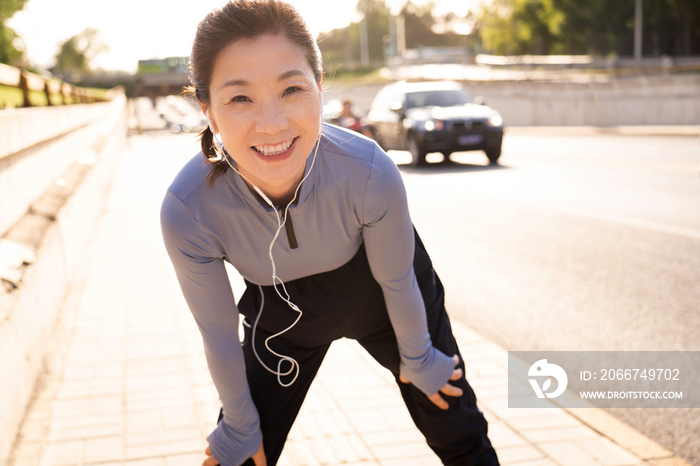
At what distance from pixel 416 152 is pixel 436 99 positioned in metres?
1.72

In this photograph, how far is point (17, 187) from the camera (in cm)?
471

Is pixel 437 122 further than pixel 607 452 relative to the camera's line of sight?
Yes

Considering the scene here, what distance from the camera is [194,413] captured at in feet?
11.2

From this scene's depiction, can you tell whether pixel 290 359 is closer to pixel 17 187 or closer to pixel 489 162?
pixel 17 187

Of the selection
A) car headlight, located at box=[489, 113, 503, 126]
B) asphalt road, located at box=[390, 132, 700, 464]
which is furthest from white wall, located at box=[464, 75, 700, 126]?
asphalt road, located at box=[390, 132, 700, 464]

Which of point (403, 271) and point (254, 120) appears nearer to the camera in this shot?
point (254, 120)

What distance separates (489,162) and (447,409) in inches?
523

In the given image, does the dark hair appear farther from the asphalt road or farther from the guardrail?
the guardrail

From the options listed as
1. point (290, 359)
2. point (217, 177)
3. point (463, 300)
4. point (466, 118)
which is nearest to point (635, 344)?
point (463, 300)

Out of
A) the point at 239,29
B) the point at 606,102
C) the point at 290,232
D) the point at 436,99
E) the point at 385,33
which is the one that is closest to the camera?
the point at 239,29

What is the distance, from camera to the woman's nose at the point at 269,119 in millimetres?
1846

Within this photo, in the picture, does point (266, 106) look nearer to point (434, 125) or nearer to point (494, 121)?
point (434, 125)

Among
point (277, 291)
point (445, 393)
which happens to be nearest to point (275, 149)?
point (277, 291)

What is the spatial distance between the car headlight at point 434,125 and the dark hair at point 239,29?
13.1 m
